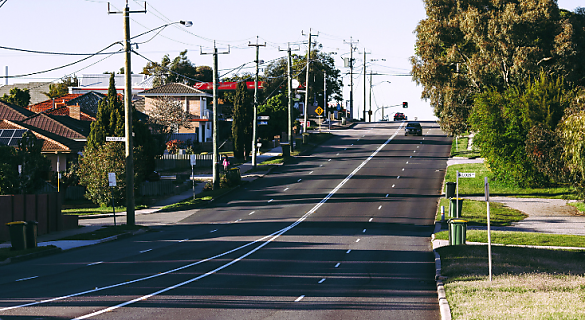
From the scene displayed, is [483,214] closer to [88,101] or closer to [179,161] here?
[179,161]

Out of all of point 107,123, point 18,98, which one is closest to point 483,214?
point 107,123

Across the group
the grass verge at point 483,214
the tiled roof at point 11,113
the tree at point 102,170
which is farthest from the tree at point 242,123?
the grass verge at point 483,214

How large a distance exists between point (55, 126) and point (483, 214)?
113ft

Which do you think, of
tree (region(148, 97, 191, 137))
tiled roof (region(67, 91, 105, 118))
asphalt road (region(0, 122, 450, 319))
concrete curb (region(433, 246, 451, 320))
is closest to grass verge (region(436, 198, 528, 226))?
asphalt road (region(0, 122, 450, 319))

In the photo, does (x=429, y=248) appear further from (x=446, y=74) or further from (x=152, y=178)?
(x=446, y=74)

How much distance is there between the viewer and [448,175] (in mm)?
47125

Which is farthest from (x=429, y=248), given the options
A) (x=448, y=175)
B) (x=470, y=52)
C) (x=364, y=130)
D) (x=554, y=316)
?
(x=364, y=130)

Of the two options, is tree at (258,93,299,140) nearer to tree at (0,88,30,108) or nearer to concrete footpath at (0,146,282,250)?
concrete footpath at (0,146,282,250)

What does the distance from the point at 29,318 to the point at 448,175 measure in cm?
3929

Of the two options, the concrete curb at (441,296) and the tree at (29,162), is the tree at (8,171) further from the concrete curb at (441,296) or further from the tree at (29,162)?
the concrete curb at (441,296)

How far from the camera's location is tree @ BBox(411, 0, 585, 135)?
1866 inches

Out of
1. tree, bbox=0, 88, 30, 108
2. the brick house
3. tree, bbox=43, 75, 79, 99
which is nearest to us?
the brick house

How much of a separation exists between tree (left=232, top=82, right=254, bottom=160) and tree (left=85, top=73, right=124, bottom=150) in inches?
653

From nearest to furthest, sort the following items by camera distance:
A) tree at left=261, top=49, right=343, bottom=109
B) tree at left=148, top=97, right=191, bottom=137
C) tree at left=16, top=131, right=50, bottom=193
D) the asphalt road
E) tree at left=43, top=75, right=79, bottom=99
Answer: the asphalt road
tree at left=16, top=131, right=50, bottom=193
tree at left=148, top=97, right=191, bottom=137
tree at left=261, top=49, right=343, bottom=109
tree at left=43, top=75, right=79, bottom=99
